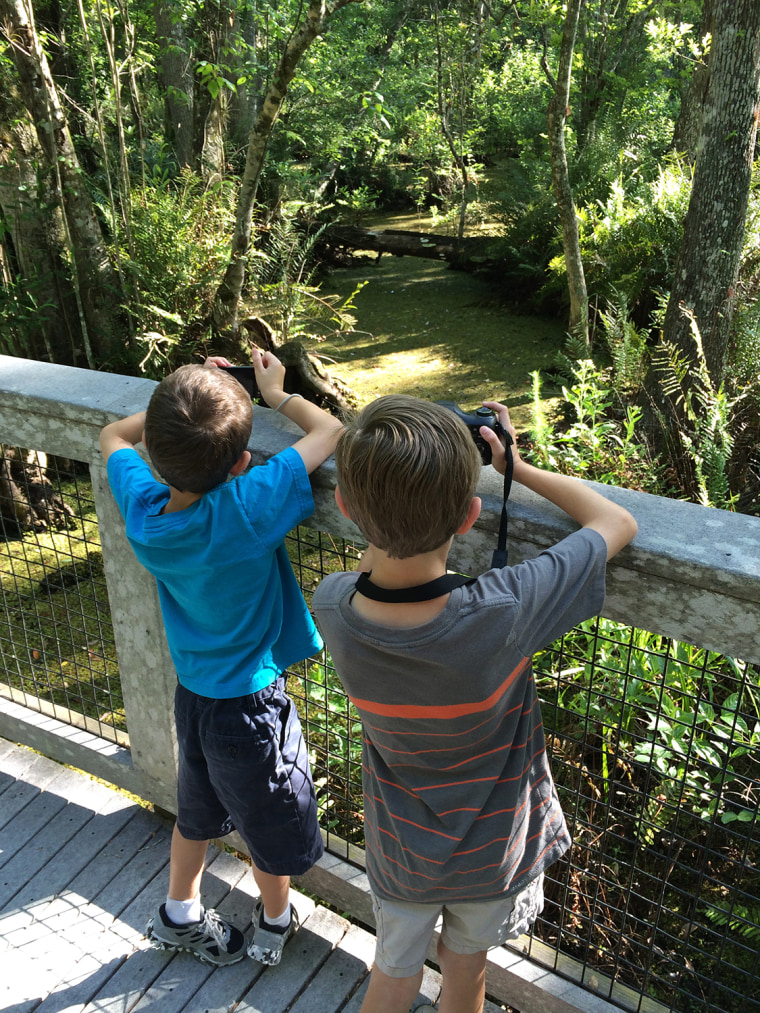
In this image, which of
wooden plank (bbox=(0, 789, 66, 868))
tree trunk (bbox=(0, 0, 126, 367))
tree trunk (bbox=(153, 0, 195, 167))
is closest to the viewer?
wooden plank (bbox=(0, 789, 66, 868))

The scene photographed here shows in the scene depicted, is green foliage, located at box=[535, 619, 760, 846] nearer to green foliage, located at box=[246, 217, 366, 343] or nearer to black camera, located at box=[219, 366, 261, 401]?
black camera, located at box=[219, 366, 261, 401]

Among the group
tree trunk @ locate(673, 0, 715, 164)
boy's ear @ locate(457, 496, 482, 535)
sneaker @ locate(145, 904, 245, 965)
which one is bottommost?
sneaker @ locate(145, 904, 245, 965)

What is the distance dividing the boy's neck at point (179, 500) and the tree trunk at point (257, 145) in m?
5.18

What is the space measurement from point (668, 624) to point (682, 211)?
9220 mm

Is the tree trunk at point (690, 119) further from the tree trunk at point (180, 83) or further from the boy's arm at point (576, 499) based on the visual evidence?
the boy's arm at point (576, 499)

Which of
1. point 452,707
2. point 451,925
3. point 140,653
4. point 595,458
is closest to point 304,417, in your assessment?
point 452,707

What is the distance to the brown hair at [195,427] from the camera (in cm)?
179

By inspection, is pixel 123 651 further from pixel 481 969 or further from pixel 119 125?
pixel 119 125

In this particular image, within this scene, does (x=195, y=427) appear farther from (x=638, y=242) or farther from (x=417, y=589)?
(x=638, y=242)

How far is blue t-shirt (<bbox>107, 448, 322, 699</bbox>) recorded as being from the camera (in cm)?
184

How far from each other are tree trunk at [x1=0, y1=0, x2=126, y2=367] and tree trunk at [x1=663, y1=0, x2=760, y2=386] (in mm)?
5174

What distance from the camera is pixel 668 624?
1.50m

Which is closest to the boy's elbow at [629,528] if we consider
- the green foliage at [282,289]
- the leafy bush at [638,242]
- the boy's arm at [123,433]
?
the boy's arm at [123,433]

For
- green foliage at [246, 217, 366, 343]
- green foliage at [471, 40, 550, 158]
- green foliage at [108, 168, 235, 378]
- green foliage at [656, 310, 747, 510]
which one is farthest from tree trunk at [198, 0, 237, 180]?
green foliage at [471, 40, 550, 158]
